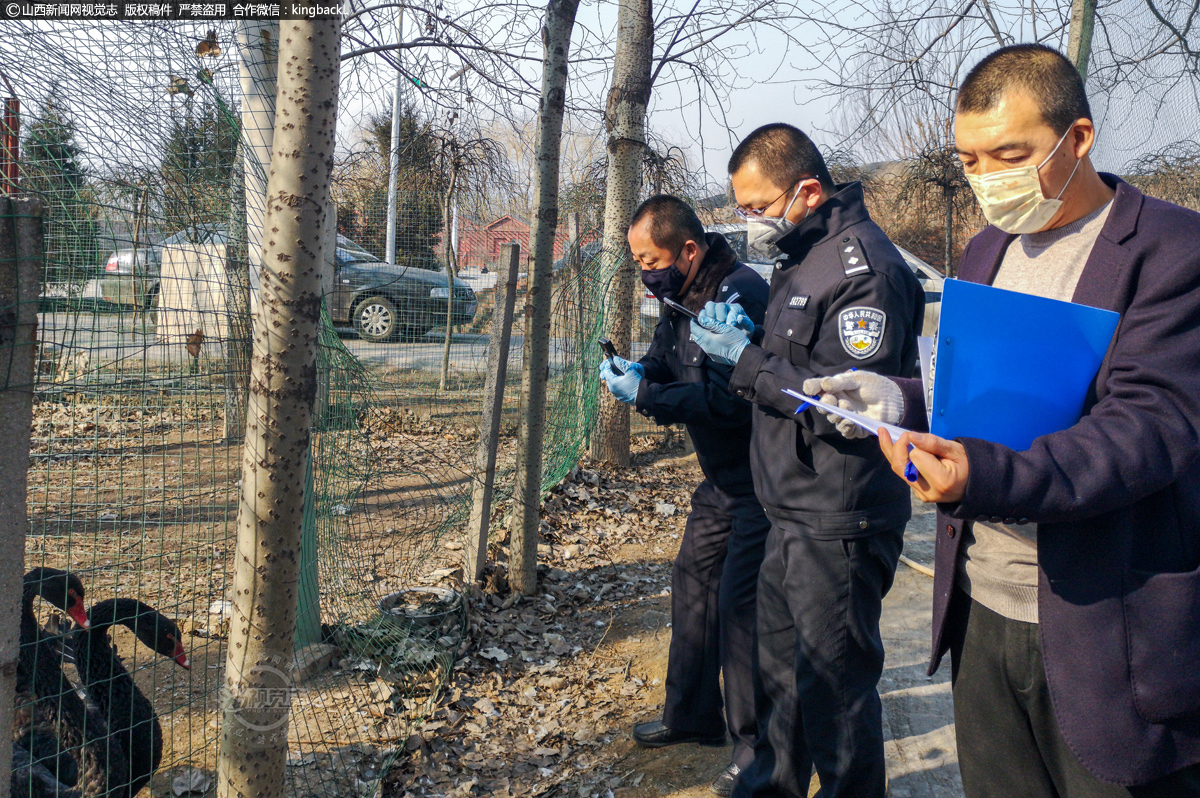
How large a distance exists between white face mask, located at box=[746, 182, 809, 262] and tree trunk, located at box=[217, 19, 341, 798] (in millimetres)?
1371

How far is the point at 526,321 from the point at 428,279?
5.51m

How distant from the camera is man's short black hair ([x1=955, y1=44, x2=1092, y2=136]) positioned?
1516mm

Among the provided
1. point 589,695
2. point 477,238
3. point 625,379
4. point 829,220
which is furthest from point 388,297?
point 829,220

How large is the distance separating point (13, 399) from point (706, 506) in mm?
2261

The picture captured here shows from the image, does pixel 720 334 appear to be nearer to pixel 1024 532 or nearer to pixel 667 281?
pixel 667 281

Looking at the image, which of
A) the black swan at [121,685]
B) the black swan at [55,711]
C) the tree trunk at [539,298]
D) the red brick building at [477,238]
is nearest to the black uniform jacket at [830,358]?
the tree trunk at [539,298]

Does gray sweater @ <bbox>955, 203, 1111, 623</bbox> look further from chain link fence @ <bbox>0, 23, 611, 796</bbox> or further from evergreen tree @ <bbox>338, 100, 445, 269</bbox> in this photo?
evergreen tree @ <bbox>338, 100, 445, 269</bbox>

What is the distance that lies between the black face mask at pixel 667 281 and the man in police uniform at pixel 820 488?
2.15ft

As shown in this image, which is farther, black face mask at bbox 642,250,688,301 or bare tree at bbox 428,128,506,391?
bare tree at bbox 428,128,506,391

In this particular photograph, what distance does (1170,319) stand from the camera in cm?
133

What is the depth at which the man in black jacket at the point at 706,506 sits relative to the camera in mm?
2844

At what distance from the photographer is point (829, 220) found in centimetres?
238

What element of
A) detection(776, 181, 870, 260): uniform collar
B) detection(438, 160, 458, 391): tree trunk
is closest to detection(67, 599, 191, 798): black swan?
detection(776, 181, 870, 260): uniform collar

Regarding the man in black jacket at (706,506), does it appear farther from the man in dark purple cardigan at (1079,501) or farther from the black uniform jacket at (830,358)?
the man in dark purple cardigan at (1079,501)
